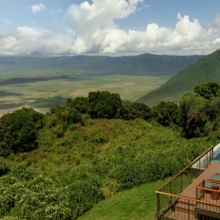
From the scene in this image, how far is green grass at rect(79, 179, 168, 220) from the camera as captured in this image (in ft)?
40.1

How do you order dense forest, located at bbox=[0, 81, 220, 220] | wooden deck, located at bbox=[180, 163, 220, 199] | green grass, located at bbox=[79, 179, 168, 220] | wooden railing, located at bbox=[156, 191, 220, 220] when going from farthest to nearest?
dense forest, located at bbox=[0, 81, 220, 220] < green grass, located at bbox=[79, 179, 168, 220] < wooden deck, located at bbox=[180, 163, 220, 199] < wooden railing, located at bbox=[156, 191, 220, 220]

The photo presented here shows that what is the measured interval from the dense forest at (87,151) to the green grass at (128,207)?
577mm

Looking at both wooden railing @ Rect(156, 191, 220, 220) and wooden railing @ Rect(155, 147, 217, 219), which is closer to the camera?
wooden railing @ Rect(156, 191, 220, 220)

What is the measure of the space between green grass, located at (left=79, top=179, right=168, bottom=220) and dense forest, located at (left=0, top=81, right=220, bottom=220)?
0.58 metres

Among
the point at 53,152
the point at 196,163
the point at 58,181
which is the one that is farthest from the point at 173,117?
the point at 196,163

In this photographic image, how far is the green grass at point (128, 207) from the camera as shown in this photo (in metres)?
12.2

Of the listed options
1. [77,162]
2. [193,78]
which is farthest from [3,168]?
[193,78]

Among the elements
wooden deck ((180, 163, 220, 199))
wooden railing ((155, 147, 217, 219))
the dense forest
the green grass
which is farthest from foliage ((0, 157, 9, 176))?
wooden deck ((180, 163, 220, 199))

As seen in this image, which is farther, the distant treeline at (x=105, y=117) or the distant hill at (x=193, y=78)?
the distant hill at (x=193, y=78)

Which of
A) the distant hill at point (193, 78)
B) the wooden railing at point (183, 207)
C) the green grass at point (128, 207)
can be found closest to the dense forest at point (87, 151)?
the green grass at point (128, 207)

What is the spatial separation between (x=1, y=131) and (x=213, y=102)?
19.7 m

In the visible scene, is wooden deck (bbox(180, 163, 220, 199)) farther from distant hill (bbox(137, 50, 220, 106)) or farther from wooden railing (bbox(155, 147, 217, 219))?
distant hill (bbox(137, 50, 220, 106))

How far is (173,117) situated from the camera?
44.6 meters

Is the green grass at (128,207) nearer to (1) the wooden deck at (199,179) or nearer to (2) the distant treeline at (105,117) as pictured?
(1) the wooden deck at (199,179)
